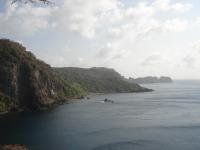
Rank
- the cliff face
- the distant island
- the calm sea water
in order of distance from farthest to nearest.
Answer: the cliff face
the distant island
the calm sea water

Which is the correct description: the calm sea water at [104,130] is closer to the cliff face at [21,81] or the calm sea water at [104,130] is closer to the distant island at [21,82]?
the distant island at [21,82]

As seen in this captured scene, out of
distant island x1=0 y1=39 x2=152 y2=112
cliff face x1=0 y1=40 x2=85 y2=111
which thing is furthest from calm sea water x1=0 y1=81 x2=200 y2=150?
cliff face x1=0 y1=40 x2=85 y2=111

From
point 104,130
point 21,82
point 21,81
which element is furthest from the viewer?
point 21,81

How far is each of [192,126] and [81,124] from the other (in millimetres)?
39035

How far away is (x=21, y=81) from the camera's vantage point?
175 meters

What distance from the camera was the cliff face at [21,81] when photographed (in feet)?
543

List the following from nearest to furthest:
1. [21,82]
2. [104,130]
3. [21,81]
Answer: [104,130] → [21,82] → [21,81]

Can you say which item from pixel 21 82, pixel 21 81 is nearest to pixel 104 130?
pixel 21 82

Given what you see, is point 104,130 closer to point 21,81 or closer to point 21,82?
point 21,82

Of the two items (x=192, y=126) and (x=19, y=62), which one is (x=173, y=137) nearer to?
(x=192, y=126)

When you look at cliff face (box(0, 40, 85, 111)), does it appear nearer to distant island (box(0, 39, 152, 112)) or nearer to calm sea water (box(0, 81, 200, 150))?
distant island (box(0, 39, 152, 112))

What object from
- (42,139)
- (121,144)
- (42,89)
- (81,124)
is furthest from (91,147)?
(42,89)

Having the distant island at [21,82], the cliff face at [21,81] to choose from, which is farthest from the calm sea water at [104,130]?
the cliff face at [21,81]

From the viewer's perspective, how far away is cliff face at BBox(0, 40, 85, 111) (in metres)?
165
